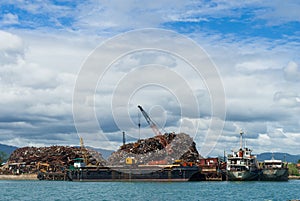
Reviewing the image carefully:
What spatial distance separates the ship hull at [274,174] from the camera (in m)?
169

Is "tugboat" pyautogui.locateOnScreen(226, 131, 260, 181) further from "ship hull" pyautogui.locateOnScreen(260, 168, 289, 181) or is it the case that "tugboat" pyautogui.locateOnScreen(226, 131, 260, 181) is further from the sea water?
the sea water

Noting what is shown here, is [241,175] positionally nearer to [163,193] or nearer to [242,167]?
[242,167]

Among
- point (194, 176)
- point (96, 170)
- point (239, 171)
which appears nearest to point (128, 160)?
point (96, 170)

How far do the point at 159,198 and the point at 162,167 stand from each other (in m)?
72.9

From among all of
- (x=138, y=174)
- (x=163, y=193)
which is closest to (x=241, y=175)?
(x=138, y=174)

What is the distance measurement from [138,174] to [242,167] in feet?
112

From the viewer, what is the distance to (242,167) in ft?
545

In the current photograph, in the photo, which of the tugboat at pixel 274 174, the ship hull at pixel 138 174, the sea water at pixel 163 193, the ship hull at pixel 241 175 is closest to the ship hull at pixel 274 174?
the tugboat at pixel 274 174

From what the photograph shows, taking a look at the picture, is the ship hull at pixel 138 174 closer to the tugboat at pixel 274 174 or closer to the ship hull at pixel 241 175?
the ship hull at pixel 241 175

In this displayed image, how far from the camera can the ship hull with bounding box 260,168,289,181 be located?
16925 cm

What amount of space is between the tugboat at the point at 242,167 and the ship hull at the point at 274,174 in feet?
7.15

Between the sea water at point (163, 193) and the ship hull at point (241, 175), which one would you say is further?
the ship hull at point (241, 175)

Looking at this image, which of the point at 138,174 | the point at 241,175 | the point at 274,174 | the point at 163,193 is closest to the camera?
the point at 163,193

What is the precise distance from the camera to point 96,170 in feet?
620
